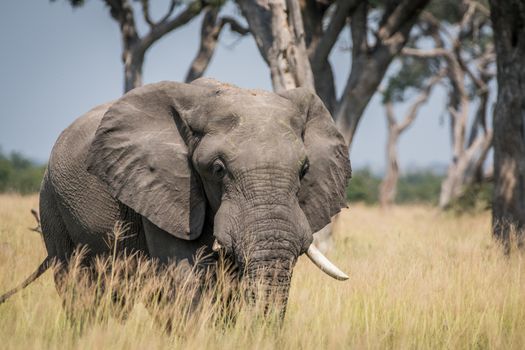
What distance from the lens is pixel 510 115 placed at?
10062 millimetres

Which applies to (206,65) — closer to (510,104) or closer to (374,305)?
(510,104)

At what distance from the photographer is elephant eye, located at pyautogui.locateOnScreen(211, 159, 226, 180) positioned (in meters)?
4.34

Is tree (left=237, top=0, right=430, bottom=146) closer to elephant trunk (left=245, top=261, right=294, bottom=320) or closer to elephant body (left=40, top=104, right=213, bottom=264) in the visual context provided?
elephant body (left=40, top=104, right=213, bottom=264)

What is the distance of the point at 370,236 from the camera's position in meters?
12.8

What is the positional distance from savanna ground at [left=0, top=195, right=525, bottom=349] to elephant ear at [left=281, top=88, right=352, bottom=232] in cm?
61

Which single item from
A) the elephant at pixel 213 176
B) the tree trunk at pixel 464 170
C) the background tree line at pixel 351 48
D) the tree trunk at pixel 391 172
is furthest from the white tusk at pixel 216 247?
the tree trunk at pixel 391 172

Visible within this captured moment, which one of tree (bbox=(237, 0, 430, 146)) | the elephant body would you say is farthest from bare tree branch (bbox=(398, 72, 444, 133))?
the elephant body

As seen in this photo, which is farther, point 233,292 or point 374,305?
point 374,305

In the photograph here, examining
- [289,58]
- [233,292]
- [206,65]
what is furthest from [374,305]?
[206,65]

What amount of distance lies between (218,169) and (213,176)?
0.08 metres

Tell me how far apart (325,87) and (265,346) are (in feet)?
26.6

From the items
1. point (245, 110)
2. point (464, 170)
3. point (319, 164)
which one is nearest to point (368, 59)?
point (319, 164)

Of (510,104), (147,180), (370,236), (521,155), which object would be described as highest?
(147,180)

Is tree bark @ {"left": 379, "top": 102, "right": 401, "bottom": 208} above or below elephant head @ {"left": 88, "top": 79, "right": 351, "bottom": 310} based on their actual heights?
below
